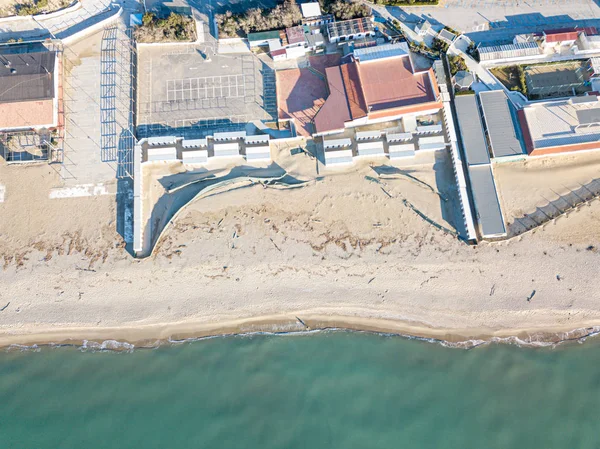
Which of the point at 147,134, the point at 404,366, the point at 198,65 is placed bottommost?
the point at 404,366

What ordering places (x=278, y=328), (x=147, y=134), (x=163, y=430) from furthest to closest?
(x=147, y=134) < (x=278, y=328) < (x=163, y=430)

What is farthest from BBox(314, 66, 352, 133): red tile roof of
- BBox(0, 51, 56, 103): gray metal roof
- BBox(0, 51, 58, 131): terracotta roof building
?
BBox(0, 51, 56, 103): gray metal roof

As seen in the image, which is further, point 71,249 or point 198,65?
point 198,65

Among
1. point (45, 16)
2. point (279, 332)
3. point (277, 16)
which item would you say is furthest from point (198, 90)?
point (279, 332)

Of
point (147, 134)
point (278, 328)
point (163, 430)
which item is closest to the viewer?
point (163, 430)

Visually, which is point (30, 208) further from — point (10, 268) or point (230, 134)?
point (230, 134)

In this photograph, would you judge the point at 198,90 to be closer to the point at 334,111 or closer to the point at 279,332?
the point at 334,111

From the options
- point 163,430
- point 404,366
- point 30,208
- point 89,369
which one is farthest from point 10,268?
point 404,366
